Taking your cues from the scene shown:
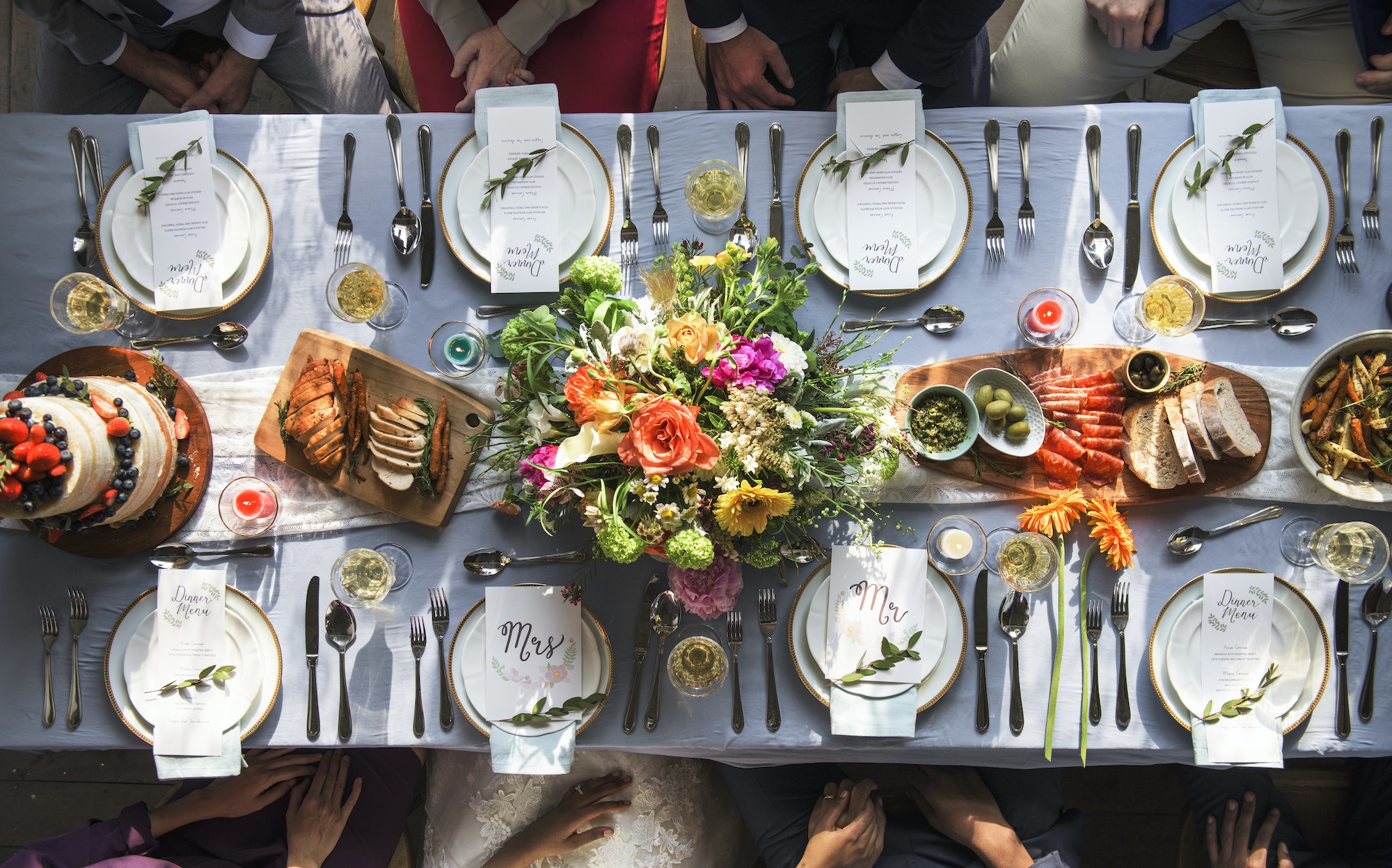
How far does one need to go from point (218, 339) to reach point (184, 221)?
0.27 metres

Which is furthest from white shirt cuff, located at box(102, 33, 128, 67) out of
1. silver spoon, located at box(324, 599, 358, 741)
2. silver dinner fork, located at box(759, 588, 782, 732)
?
silver dinner fork, located at box(759, 588, 782, 732)

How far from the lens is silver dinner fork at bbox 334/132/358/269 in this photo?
1.64 meters

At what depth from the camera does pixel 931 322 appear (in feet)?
5.20

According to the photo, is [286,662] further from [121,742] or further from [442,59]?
[442,59]

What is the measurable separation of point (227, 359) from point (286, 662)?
0.66 metres

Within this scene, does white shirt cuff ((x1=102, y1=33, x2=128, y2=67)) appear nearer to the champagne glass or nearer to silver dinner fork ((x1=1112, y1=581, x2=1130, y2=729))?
the champagne glass

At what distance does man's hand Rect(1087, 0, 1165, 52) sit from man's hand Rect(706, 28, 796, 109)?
0.77m

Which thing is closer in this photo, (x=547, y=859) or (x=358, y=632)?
(x=358, y=632)

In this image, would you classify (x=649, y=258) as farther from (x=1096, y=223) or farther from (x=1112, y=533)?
(x=1112, y=533)

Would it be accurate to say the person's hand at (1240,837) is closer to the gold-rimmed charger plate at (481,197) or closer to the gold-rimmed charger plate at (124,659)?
the gold-rimmed charger plate at (481,197)

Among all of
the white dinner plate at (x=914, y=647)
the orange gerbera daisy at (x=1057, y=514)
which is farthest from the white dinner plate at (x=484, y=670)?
the orange gerbera daisy at (x=1057, y=514)

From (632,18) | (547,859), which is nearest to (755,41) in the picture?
(632,18)

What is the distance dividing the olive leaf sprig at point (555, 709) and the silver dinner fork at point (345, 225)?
3.40 feet

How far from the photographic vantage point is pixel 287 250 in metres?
1.65
